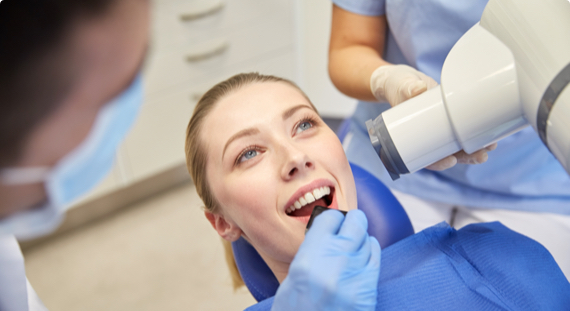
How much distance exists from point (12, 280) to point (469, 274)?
0.63 m

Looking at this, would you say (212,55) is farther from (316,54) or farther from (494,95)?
(316,54)

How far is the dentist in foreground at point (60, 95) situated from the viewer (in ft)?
1.01

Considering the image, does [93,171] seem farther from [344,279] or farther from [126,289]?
[126,289]

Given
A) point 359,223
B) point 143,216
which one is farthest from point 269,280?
point 143,216

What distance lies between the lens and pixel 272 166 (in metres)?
0.72

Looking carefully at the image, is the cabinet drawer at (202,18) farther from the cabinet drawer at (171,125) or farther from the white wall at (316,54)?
the white wall at (316,54)

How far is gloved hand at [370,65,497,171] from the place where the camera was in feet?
2.35

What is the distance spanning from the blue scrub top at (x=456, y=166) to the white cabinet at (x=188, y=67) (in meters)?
0.24

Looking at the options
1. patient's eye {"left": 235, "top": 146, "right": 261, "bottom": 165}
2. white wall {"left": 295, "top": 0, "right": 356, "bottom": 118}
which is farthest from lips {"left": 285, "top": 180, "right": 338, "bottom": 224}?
white wall {"left": 295, "top": 0, "right": 356, "bottom": 118}

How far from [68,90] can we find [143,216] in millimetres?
1014

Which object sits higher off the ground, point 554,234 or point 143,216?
point 554,234

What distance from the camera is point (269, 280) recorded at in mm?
907

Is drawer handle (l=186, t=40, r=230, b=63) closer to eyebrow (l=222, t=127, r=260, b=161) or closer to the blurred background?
the blurred background

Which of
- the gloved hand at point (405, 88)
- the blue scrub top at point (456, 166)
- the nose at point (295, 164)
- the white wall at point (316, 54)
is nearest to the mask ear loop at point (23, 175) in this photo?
the nose at point (295, 164)
